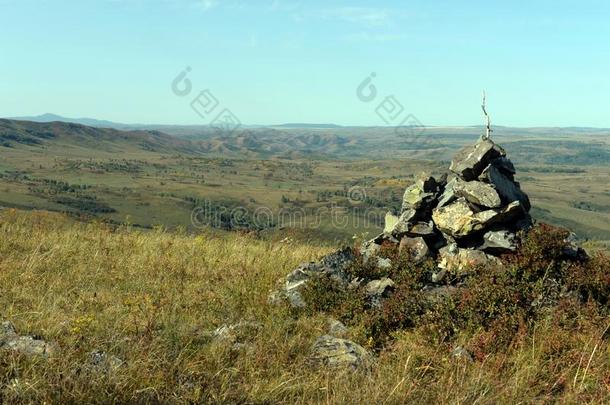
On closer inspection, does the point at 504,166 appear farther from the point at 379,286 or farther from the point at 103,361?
the point at 103,361

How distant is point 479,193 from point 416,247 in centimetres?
176

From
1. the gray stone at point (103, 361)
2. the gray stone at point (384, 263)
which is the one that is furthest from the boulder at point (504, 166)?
the gray stone at point (103, 361)

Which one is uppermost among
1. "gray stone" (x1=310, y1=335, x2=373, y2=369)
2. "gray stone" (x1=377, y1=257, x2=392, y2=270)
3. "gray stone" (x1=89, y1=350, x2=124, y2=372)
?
"gray stone" (x1=377, y1=257, x2=392, y2=270)

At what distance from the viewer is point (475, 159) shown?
37.7 ft

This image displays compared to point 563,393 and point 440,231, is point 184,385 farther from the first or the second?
point 440,231

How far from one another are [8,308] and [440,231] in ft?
27.5

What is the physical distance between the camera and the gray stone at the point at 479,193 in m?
10.7

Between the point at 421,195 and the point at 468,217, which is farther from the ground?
the point at 421,195

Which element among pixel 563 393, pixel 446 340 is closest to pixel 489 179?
Result: pixel 446 340

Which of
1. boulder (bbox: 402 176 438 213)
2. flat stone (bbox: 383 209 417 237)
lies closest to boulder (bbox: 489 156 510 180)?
boulder (bbox: 402 176 438 213)

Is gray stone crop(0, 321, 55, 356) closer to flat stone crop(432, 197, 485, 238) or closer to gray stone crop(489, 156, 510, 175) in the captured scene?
flat stone crop(432, 197, 485, 238)

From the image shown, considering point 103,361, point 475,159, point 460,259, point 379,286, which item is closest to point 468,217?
point 460,259

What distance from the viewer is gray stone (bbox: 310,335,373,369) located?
22.5 feet

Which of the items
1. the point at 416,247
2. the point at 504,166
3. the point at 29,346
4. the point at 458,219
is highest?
the point at 504,166
